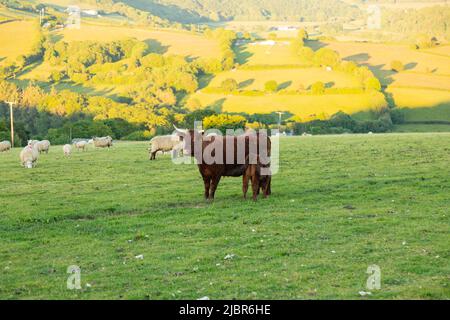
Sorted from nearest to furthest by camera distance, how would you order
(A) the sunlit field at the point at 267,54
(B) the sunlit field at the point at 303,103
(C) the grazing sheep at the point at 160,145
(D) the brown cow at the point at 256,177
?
(D) the brown cow at the point at 256,177 < (C) the grazing sheep at the point at 160,145 < (B) the sunlit field at the point at 303,103 < (A) the sunlit field at the point at 267,54

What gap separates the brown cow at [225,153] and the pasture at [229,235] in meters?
0.94

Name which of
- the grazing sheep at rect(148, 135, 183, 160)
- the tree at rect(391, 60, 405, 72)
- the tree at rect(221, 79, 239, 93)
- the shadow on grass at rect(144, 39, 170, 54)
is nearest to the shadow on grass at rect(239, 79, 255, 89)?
the tree at rect(221, 79, 239, 93)

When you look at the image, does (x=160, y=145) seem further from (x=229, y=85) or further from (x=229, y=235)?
(x=229, y=85)

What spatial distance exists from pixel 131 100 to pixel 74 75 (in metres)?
24.4

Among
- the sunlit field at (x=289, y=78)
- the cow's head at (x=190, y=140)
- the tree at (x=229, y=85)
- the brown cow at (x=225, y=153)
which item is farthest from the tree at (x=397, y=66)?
the cow's head at (x=190, y=140)

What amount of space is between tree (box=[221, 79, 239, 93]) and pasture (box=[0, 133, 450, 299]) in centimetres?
9148

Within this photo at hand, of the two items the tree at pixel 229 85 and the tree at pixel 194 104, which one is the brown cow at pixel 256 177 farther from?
the tree at pixel 229 85

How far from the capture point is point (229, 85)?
118375mm

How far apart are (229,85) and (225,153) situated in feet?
328

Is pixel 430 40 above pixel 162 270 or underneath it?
above

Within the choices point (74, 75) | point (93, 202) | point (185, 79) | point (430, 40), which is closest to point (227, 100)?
point (185, 79)

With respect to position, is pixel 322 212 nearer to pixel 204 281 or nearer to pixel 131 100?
pixel 204 281

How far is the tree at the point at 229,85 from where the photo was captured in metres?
117

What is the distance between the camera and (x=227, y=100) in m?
112
